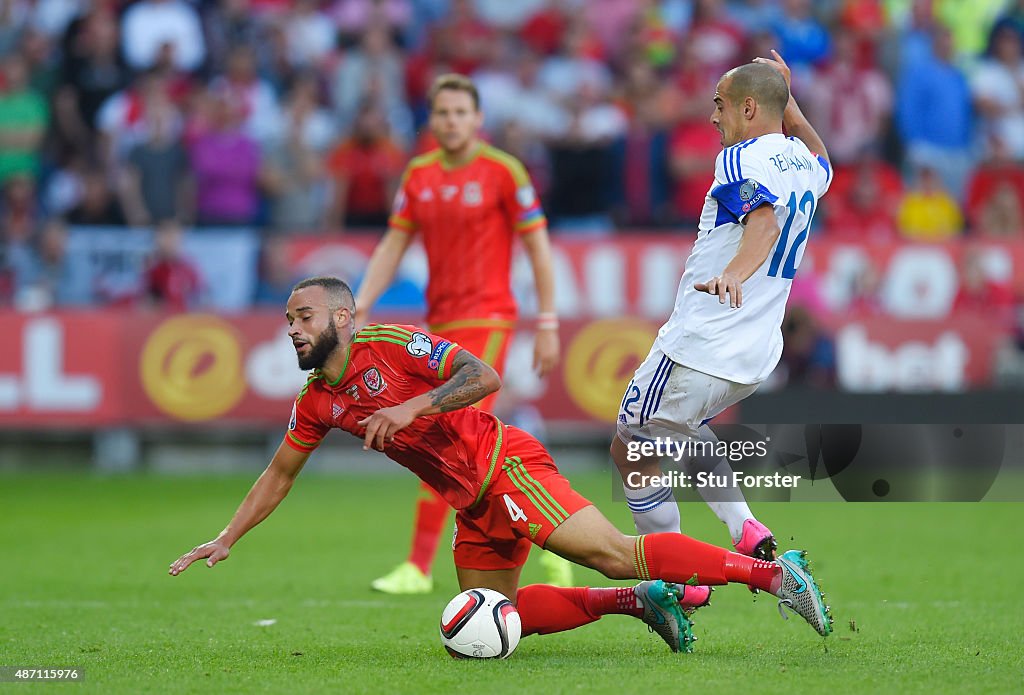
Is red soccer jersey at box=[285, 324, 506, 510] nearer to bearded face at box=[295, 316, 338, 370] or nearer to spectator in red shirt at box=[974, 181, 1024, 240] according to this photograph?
bearded face at box=[295, 316, 338, 370]

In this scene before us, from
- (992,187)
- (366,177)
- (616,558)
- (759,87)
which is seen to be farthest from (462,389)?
(992,187)

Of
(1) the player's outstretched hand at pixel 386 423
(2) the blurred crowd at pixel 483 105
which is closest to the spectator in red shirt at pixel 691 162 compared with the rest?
(2) the blurred crowd at pixel 483 105

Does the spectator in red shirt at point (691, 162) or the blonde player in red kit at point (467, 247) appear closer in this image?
the blonde player in red kit at point (467, 247)

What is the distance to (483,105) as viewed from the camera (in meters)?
18.0

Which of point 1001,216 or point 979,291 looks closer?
point 979,291

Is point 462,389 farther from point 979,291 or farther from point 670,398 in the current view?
point 979,291

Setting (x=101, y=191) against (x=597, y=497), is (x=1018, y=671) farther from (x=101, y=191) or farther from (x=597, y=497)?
(x=101, y=191)

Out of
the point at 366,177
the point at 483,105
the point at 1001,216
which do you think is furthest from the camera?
the point at 483,105

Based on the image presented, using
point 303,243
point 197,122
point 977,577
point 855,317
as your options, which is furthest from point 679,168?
point 977,577

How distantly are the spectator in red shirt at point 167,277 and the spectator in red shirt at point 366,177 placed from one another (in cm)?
186

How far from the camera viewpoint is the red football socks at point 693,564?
19.4 feet

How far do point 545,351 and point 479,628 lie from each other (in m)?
2.80

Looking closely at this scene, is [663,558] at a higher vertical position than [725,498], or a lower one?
lower

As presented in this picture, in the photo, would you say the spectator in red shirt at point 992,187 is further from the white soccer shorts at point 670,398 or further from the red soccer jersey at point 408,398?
the red soccer jersey at point 408,398
